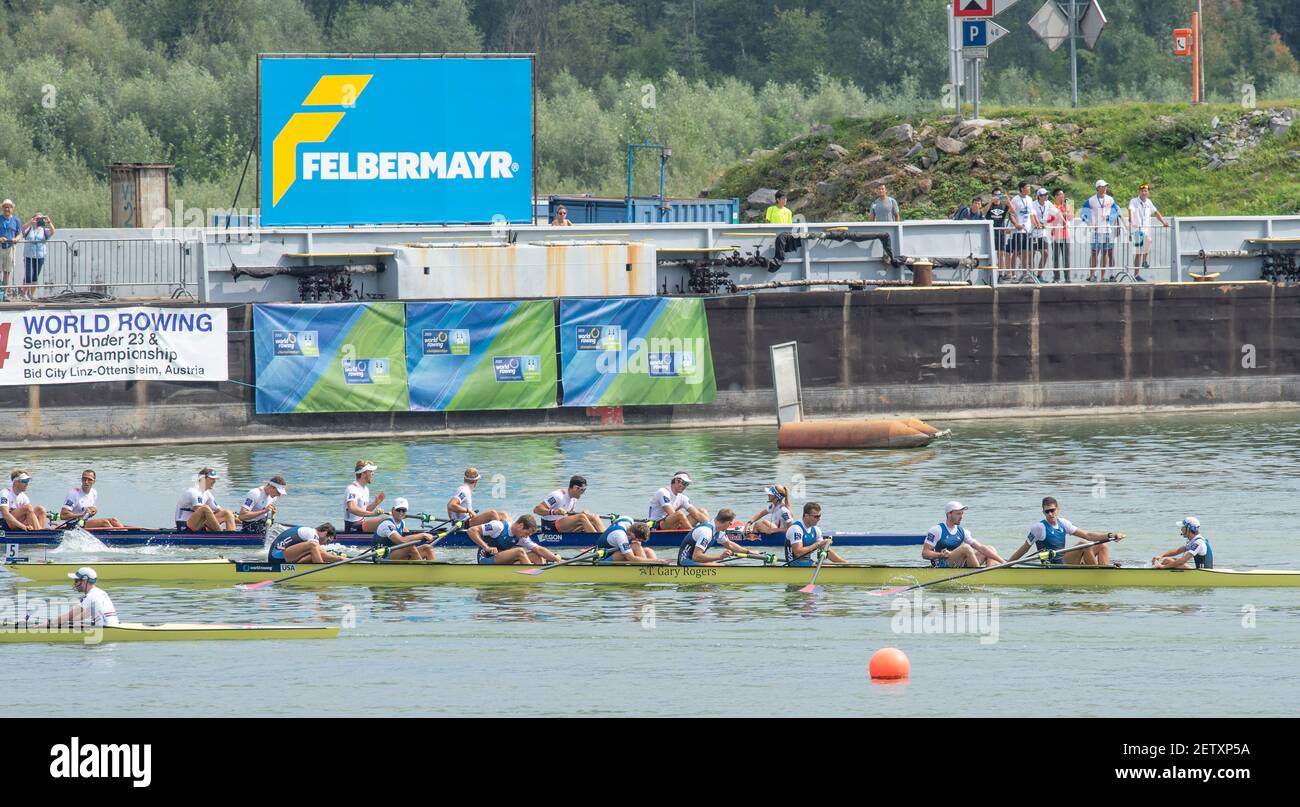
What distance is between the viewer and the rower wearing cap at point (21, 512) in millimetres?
29922

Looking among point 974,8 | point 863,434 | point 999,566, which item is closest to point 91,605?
point 999,566

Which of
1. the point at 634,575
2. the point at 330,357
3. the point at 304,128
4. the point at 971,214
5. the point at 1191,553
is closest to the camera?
the point at 1191,553

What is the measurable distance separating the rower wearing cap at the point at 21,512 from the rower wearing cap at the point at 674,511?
9974 mm

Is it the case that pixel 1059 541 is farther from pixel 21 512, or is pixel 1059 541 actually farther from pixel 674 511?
pixel 21 512

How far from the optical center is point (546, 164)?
67938 millimetres

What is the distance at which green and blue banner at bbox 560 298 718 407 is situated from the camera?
136 ft

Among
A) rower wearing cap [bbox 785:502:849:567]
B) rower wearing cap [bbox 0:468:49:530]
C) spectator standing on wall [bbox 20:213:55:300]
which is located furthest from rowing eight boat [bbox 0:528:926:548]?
spectator standing on wall [bbox 20:213:55:300]

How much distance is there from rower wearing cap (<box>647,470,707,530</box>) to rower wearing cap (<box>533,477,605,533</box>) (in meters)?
0.99

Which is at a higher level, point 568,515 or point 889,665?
point 568,515

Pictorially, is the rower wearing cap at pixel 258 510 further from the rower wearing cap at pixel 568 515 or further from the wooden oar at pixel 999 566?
the wooden oar at pixel 999 566

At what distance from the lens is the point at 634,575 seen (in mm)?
28219

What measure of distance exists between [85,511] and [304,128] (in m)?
14.1

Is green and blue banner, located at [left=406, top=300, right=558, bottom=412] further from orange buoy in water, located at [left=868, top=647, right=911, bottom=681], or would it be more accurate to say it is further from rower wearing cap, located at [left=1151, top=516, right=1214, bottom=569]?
orange buoy in water, located at [left=868, top=647, right=911, bottom=681]

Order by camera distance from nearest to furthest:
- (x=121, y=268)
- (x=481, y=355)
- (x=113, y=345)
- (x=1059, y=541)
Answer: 1. (x=1059, y=541)
2. (x=113, y=345)
3. (x=121, y=268)
4. (x=481, y=355)
